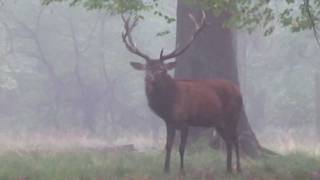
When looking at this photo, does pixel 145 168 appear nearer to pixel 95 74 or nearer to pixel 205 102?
pixel 205 102

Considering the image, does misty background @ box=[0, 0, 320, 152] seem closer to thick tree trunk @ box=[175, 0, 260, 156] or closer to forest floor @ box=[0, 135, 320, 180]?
thick tree trunk @ box=[175, 0, 260, 156]

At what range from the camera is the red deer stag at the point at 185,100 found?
11031 mm

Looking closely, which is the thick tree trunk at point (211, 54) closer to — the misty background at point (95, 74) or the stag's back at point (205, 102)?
the stag's back at point (205, 102)

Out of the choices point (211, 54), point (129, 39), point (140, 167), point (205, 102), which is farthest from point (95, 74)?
point (140, 167)

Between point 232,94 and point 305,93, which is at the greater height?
point 232,94

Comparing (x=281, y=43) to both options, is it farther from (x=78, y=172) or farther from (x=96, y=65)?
(x=78, y=172)

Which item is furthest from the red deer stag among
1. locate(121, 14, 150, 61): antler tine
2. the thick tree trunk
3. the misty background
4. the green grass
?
the misty background

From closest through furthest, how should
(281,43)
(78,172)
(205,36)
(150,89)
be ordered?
(78,172)
(150,89)
(205,36)
(281,43)

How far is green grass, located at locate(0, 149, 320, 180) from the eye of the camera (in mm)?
9695

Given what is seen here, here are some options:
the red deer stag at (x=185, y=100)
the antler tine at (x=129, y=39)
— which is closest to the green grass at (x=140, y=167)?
the red deer stag at (x=185, y=100)

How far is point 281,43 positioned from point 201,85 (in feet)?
98.8

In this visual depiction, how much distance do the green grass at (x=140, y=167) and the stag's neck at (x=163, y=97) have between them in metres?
0.88

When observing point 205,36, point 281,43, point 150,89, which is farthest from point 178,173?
point 281,43

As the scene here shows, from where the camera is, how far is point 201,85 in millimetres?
11703
